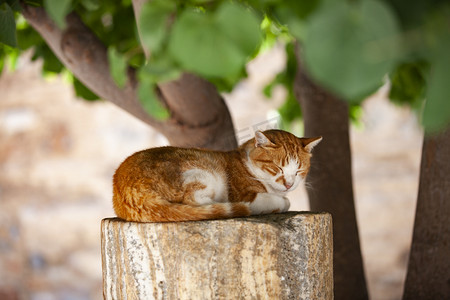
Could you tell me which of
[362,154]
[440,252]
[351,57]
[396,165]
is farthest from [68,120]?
[351,57]

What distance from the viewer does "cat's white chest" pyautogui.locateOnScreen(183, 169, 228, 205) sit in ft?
3.89

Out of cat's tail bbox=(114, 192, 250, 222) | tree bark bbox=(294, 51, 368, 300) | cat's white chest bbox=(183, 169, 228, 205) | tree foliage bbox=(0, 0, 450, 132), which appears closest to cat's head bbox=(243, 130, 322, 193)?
cat's white chest bbox=(183, 169, 228, 205)

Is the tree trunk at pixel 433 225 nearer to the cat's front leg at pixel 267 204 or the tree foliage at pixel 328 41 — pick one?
the cat's front leg at pixel 267 204

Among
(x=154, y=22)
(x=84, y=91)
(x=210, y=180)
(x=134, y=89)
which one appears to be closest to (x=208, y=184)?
(x=210, y=180)

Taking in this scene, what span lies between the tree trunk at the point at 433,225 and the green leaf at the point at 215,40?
49.8 inches

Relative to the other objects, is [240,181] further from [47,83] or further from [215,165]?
[47,83]

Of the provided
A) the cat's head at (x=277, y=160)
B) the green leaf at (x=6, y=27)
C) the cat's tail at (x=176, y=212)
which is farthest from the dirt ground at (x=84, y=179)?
the green leaf at (x=6, y=27)

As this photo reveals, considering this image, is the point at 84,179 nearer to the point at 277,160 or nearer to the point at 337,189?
the point at 337,189

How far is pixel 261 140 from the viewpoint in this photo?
1352 mm

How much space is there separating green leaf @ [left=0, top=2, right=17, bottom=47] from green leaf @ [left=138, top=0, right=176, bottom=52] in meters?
0.40

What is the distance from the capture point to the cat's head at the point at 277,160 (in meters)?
1.34

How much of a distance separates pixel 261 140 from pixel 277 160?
2.8 inches

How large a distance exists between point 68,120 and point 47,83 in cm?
35

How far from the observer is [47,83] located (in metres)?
3.71
